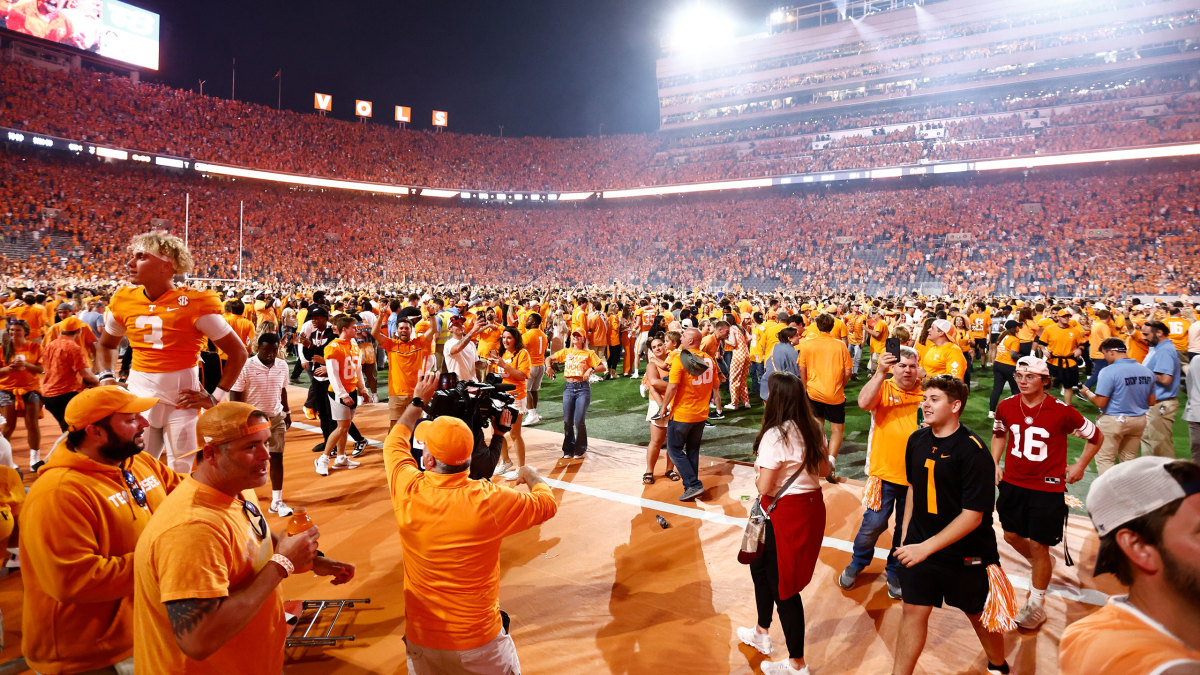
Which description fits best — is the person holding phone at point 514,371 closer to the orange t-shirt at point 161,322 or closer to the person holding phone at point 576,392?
the person holding phone at point 576,392

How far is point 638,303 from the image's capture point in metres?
19.1

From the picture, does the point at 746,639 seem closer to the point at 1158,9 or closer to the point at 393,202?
the point at 393,202

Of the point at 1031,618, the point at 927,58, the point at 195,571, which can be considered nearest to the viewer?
the point at 195,571

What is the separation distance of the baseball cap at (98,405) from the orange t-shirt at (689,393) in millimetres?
5043

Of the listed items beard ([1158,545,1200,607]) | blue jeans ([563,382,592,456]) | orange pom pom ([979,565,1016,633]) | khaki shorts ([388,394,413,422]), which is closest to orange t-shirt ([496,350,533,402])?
blue jeans ([563,382,592,456])

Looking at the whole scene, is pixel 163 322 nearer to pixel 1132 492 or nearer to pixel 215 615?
pixel 215 615

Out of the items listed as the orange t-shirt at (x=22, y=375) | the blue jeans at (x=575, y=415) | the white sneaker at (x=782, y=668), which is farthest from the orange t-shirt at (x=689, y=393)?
the orange t-shirt at (x=22, y=375)

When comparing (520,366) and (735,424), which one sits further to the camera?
(735,424)

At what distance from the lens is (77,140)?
107 feet

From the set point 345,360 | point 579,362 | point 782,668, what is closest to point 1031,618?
point 782,668

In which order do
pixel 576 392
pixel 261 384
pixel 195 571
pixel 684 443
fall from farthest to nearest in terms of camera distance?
pixel 576 392, pixel 684 443, pixel 261 384, pixel 195 571

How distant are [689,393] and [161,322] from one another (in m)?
4.92

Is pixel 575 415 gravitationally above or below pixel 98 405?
below

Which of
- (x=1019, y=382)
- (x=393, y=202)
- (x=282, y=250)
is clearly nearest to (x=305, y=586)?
(x=1019, y=382)
